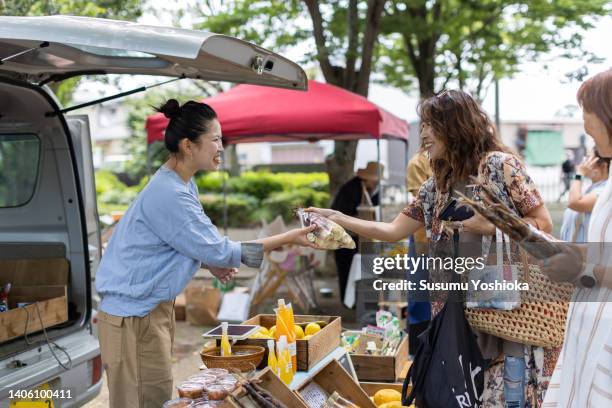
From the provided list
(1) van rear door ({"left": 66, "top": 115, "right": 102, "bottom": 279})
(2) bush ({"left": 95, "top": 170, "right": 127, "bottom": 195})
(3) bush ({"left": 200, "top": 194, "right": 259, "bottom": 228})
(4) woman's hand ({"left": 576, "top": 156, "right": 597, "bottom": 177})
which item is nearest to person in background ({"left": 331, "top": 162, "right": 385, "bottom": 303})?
(4) woman's hand ({"left": 576, "top": 156, "right": 597, "bottom": 177})

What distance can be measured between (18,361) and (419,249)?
280 centimetres

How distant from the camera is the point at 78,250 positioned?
4.25 m

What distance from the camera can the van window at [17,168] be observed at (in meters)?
4.33

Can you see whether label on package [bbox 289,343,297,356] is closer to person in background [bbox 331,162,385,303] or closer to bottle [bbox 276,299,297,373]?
bottle [bbox 276,299,297,373]

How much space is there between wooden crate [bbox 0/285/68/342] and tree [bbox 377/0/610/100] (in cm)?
822

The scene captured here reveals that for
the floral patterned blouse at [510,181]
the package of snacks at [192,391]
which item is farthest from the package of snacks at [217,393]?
the floral patterned blouse at [510,181]

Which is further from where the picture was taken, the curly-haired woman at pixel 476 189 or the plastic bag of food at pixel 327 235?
the plastic bag of food at pixel 327 235

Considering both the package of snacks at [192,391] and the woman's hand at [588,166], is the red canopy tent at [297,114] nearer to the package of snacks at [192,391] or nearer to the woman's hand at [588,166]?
the woman's hand at [588,166]

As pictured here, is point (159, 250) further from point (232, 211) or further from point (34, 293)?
point (232, 211)

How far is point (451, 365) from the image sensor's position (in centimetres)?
264

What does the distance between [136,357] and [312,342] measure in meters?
0.84

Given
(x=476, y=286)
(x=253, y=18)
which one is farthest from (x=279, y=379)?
(x=253, y=18)

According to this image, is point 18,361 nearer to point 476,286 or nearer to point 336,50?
point 476,286

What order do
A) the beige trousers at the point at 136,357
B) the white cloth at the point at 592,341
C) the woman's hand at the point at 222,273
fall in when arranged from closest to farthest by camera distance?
1. the white cloth at the point at 592,341
2. the beige trousers at the point at 136,357
3. the woman's hand at the point at 222,273
